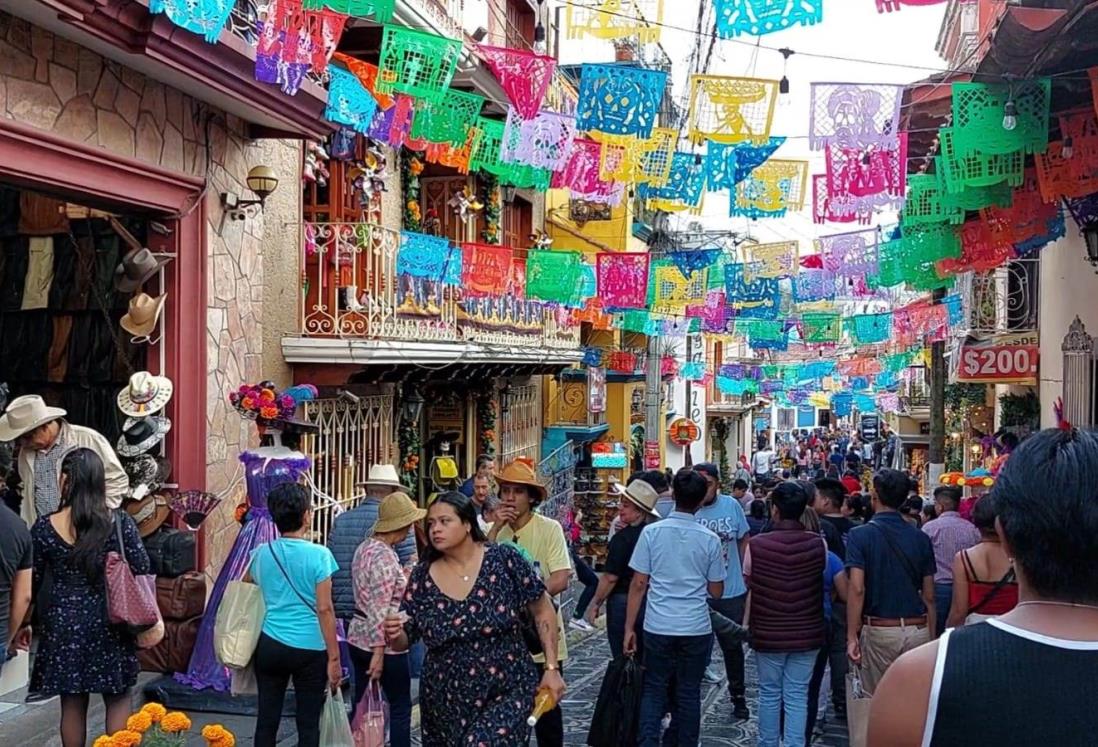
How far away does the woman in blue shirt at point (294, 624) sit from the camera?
574 cm

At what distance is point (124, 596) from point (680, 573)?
10.2 feet

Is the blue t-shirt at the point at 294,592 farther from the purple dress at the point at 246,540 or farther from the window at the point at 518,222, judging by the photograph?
the window at the point at 518,222

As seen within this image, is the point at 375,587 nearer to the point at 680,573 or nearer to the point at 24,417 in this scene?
the point at 680,573

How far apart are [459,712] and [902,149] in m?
8.31

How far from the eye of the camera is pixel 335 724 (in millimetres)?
5723

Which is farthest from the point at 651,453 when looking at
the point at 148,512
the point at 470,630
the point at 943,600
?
the point at 470,630

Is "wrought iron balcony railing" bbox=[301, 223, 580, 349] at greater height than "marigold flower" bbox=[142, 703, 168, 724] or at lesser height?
greater

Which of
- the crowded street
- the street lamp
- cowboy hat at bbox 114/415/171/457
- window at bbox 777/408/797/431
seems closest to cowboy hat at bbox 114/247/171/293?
the crowded street

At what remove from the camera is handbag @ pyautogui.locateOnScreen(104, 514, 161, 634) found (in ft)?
18.0

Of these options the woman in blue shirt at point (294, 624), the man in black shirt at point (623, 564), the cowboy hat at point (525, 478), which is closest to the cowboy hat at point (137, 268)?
the woman in blue shirt at point (294, 624)

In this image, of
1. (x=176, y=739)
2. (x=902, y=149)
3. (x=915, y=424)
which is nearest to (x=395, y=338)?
(x=902, y=149)

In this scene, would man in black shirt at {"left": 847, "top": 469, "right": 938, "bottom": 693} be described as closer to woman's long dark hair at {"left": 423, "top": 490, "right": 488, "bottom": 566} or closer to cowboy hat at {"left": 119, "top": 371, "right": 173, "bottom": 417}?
woman's long dark hair at {"left": 423, "top": 490, "right": 488, "bottom": 566}

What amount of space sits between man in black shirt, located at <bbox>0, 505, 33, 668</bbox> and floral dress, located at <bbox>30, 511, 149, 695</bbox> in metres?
0.06

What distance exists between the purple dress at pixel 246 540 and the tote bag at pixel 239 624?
1.59 metres
